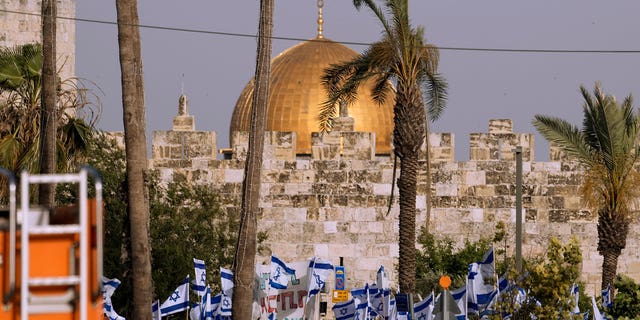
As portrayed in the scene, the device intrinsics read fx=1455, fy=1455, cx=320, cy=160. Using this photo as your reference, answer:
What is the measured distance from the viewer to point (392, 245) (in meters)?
28.1

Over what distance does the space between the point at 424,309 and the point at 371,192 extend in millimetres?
8549

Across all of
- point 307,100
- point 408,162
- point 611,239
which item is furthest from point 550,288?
point 307,100

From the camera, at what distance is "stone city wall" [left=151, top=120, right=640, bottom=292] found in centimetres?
2770

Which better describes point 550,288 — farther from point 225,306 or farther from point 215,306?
point 215,306

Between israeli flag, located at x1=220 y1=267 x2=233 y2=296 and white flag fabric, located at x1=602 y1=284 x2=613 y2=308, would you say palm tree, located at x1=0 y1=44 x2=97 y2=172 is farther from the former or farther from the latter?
white flag fabric, located at x1=602 y1=284 x2=613 y2=308

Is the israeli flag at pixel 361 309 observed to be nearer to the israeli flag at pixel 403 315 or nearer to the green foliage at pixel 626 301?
the israeli flag at pixel 403 315

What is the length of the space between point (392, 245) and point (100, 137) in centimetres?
598

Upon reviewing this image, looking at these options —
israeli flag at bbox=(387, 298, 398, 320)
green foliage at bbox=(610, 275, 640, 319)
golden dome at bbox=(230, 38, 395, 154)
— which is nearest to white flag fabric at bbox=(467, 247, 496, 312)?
israeli flag at bbox=(387, 298, 398, 320)

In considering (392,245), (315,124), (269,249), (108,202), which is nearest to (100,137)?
(108,202)

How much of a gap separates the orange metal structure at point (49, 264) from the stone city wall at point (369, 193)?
20.2 meters

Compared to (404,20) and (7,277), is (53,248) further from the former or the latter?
(404,20)

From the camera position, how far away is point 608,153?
2520 cm

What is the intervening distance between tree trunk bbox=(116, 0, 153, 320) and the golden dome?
26853mm

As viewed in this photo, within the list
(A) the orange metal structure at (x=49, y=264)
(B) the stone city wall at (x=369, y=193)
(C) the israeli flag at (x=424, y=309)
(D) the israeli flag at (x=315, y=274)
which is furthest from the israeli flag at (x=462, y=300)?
(A) the orange metal structure at (x=49, y=264)
